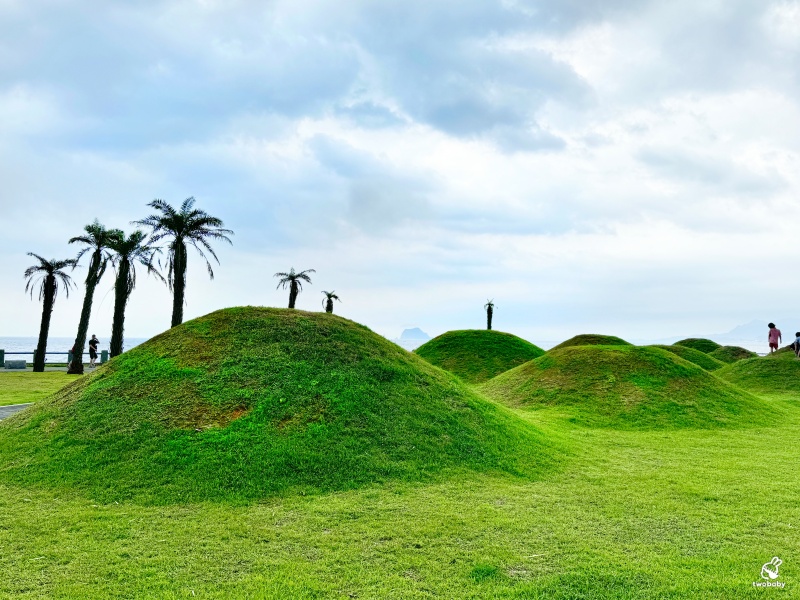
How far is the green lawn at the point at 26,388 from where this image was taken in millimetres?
20505

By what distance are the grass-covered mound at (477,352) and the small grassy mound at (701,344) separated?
22610 mm

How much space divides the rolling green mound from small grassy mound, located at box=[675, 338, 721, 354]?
70.9 ft

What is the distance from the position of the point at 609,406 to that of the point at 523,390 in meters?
4.19

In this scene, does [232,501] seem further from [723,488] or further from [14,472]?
[723,488]

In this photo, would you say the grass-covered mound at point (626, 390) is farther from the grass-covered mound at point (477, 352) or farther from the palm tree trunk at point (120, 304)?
the palm tree trunk at point (120, 304)

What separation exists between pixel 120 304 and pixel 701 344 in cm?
5297

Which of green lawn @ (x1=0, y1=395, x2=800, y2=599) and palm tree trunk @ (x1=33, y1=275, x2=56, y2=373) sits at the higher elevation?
palm tree trunk @ (x1=33, y1=275, x2=56, y2=373)

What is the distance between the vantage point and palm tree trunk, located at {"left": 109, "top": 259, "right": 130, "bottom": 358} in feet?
119

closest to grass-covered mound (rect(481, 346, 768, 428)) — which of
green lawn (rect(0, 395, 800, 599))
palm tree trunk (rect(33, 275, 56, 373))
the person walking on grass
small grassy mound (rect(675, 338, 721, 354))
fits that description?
green lawn (rect(0, 395, 800, 599))

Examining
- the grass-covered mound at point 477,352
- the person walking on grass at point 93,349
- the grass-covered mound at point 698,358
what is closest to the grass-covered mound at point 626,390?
the grass-covered mound at point 477,352

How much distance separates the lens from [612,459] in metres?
12.2

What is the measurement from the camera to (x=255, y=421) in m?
10.4

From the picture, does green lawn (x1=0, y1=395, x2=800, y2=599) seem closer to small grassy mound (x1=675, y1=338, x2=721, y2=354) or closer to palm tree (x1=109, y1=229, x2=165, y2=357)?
palm tree (x1=109, y1=229, x2=165, y2=357)
